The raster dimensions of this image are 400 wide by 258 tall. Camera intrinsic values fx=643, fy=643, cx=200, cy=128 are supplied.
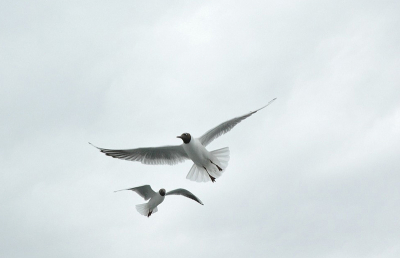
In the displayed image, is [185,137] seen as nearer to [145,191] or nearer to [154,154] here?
[154,154]

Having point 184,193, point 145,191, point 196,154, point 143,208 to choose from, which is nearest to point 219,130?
point 196,154

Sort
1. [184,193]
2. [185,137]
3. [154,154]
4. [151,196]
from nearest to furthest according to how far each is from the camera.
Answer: [185,137], [154,154], [184,193], [151,196]

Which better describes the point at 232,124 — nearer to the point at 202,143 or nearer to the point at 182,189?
the point at 202,143

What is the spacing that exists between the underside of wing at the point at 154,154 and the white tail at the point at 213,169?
1.72 feet

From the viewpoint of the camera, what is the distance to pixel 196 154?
47.5 ft

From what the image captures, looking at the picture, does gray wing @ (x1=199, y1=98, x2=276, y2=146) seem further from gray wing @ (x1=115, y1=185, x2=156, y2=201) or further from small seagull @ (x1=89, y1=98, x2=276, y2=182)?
gray wing @ (x1=115, y1=185, x2=156, y2=201)

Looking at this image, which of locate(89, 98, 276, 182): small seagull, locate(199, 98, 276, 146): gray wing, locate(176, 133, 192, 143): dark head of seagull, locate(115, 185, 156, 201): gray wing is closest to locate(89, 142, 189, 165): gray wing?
locate(89, 98, 276, 182): small seagull

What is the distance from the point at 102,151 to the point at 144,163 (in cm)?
123

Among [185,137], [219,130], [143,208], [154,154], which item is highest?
[143,208]

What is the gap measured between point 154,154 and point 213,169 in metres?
1.46

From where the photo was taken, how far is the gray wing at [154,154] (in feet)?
48.3

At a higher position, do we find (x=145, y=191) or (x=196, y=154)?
(x=145, y=191)

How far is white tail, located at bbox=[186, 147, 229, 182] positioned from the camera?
577 inches

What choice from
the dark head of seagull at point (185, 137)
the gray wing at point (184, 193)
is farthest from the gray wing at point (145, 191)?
the dark head of seagull at point (185, 137)
